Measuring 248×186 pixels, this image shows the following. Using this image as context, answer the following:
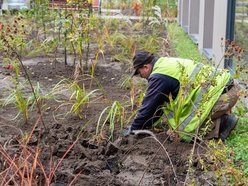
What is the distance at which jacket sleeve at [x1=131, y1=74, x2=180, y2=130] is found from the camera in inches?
227

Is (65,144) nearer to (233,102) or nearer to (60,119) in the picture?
(60,119)

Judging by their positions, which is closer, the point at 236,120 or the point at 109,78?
the point at 236,120

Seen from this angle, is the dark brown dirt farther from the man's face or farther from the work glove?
the man's face

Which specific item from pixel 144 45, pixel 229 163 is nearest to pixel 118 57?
pixel 144 45

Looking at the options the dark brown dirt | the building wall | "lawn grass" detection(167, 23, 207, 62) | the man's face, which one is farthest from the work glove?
"lawn grass" detection(167, 23, 207, 62)

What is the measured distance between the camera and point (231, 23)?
9602 mm

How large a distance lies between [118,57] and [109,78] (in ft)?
5.58

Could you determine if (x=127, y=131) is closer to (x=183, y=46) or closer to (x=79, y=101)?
(x=79, y=101)

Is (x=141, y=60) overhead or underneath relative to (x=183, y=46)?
overhead

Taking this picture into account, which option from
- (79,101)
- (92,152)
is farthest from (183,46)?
(92,152)

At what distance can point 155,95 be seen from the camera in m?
5.81

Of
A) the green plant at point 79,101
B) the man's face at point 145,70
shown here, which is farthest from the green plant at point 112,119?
the man's face at point 145,70

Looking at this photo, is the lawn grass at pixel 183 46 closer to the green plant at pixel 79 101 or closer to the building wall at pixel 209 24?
the building wall at pixel 209 24

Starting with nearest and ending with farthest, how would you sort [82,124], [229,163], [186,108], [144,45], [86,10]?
[229,163], [186,108], [82,124], [86,10], [144,45]
